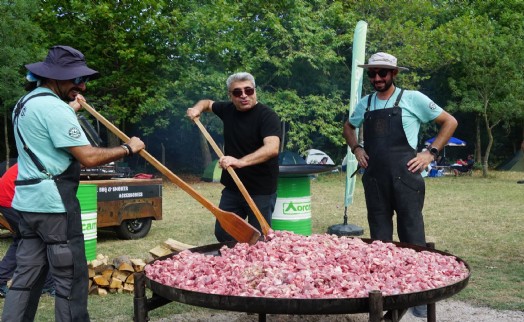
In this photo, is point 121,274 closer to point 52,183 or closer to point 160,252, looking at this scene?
point 160,252

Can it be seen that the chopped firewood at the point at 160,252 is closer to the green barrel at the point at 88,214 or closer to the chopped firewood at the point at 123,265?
the chopped firewood at the point at 123,265

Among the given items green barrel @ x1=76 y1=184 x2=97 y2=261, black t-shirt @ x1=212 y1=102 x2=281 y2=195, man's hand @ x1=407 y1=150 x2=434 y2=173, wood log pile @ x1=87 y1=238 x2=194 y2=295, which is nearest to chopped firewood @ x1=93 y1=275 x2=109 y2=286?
wood log pile @ x1=87 y1=238 x2=194 y2=295

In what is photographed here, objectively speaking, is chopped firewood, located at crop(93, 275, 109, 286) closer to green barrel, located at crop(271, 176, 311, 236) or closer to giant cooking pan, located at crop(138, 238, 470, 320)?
green barrel, located at crop(271, 176, 311, 236)

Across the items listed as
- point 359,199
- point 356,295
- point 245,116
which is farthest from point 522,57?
point 356,295

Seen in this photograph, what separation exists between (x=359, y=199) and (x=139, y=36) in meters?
9.92

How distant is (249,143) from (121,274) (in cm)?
210

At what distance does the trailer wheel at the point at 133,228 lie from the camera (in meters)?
8.16

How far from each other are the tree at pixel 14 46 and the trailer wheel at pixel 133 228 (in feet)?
32.4

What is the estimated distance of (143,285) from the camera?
2965 millimetres

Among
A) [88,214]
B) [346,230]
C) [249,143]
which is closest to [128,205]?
[88,214]

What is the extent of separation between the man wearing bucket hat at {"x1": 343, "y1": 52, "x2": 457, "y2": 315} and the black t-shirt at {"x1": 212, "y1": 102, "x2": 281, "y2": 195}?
30.1 inches

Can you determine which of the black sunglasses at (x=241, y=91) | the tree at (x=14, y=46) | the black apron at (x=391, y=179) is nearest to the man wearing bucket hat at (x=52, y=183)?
the black sunglasses at (x=241, y=91)

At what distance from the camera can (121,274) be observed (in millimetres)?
5480

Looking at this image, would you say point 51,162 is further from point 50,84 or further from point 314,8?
point 314,8
